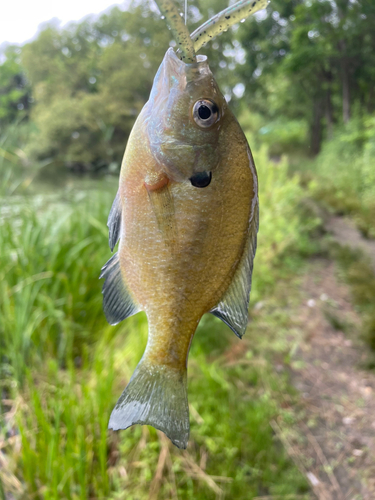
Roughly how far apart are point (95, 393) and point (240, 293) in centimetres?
145

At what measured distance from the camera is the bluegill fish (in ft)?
1.61

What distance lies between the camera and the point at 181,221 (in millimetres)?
494

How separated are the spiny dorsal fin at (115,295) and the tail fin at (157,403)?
0.09 m

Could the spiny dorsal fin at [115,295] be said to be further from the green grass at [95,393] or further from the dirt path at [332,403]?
the dirt path at [332,403]

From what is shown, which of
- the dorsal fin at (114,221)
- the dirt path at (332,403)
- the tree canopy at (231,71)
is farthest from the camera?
the tree canopy at (231,71)

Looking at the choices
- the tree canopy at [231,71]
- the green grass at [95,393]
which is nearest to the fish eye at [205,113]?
the tree canopy at [231,71]

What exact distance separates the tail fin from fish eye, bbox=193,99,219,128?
0.39m

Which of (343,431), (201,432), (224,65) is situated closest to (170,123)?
(201,432)

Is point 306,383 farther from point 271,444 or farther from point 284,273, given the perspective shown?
point 284,273

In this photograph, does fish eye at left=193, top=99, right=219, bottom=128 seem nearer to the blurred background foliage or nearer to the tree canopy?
the tree canopy

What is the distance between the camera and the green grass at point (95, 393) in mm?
1494

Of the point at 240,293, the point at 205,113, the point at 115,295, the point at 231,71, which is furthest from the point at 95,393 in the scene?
the point at 231,71

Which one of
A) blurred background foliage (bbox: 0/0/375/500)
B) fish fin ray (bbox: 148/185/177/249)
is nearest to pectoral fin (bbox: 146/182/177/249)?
fish fin ray (bbox: 148/185/177/249)

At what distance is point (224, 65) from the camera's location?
2082 millimetres
